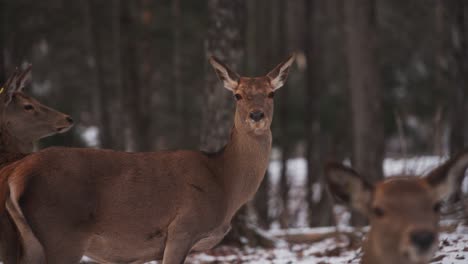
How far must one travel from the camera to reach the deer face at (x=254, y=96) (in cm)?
899

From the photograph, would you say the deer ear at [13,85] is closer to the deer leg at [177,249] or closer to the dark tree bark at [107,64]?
the deer leg at [177,249]

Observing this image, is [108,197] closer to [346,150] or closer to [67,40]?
[346,150]

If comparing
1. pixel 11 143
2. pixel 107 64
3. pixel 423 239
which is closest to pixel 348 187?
pixel 423 239

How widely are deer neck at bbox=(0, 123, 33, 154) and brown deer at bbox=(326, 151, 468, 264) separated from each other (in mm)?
5573

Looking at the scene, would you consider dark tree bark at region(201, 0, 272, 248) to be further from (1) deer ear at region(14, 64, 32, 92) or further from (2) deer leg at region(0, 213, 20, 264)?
(2) deer leg at region(0, 213, 20, 264)

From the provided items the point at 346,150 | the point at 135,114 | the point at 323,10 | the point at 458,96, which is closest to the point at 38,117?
the point at 458,96

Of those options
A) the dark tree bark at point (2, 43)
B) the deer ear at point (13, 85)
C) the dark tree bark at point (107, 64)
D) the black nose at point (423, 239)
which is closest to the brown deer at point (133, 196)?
the deer ear at point (13, 85)

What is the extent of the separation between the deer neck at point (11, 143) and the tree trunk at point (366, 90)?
7981 millimetres

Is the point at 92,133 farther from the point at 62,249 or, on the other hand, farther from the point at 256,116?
the point at 62,249

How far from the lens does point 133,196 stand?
326 inches

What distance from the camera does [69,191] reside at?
787 cm

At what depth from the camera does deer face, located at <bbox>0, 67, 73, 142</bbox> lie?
439 inches

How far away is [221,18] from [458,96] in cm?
607

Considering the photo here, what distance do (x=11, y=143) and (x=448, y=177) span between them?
264 inches
